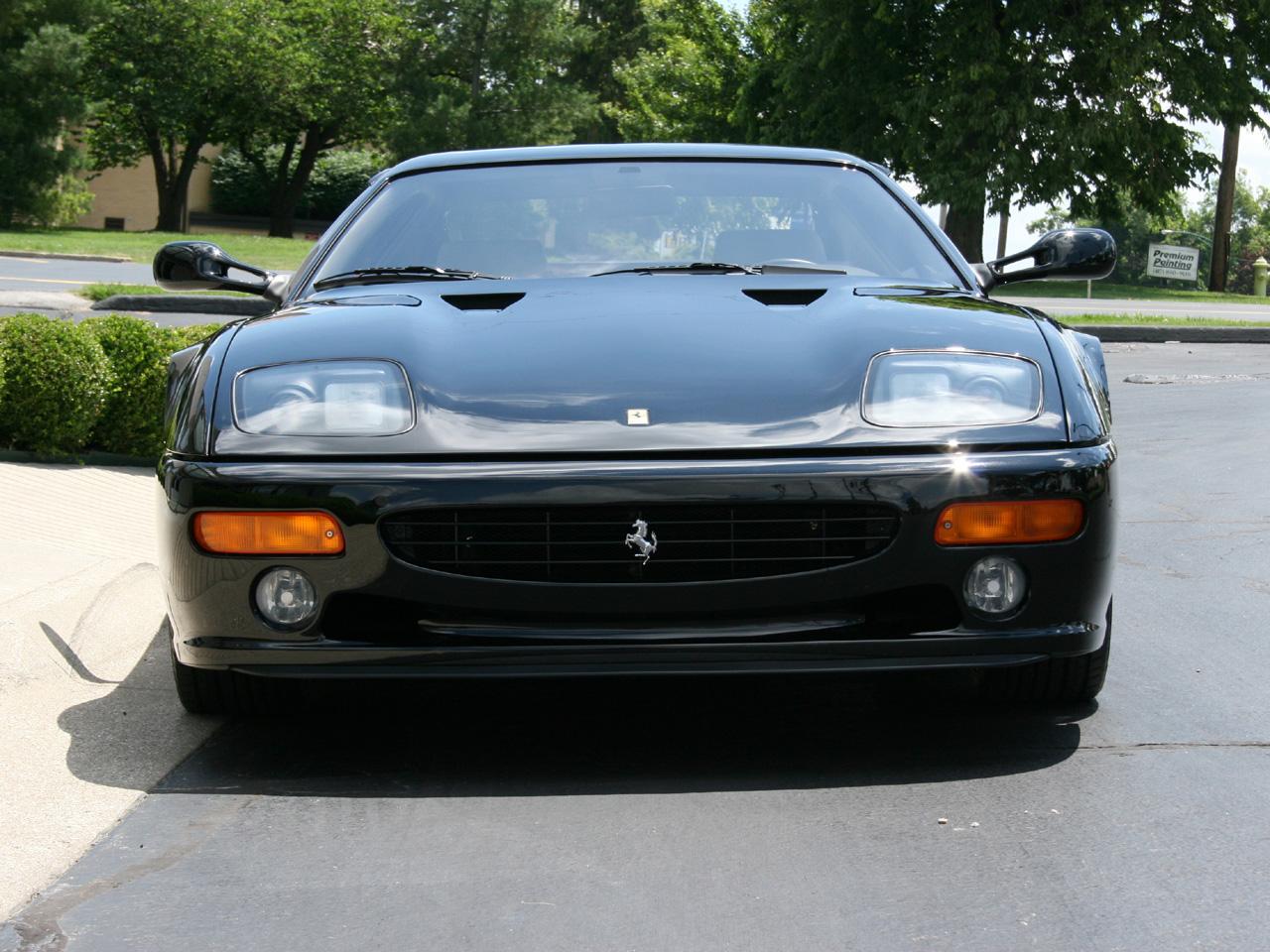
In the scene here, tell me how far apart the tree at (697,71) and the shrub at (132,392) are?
98.9 ft

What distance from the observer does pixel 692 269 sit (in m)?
4.24

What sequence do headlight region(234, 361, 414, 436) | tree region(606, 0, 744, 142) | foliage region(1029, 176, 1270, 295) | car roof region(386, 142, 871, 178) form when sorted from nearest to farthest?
headlight region(234, 361, 414, 436) → car roof region(386, 142, 871, 178) → tree region(606, 0, 744, 142) → foliage region(1029, 176, 1270, 295)

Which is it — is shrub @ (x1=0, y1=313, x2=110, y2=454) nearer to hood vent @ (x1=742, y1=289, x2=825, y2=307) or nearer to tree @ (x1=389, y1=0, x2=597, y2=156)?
hood vent @ (x1=742, y1=289, x2=825, y2=307)

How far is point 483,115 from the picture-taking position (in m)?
46.3

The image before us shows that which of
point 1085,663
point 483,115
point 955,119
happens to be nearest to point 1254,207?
point 483,115

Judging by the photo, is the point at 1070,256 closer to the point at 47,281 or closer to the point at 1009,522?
the point at 1009,522

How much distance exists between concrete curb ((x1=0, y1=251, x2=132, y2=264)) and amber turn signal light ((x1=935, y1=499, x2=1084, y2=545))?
23146mm

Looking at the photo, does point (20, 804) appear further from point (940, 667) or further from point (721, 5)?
point (721, 5)

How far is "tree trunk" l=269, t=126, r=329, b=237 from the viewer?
4672 cm

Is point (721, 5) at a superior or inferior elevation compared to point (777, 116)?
superior

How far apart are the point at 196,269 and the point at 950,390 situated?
2290 millimetres

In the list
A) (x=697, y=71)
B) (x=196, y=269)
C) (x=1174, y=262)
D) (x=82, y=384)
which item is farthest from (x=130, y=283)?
(x=1174, y=262)

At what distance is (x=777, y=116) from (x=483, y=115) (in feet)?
44.6

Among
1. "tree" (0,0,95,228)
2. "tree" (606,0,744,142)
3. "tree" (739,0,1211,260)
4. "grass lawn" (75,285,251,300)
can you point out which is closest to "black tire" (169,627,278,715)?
"grass lawn" (75,285,251,300)
